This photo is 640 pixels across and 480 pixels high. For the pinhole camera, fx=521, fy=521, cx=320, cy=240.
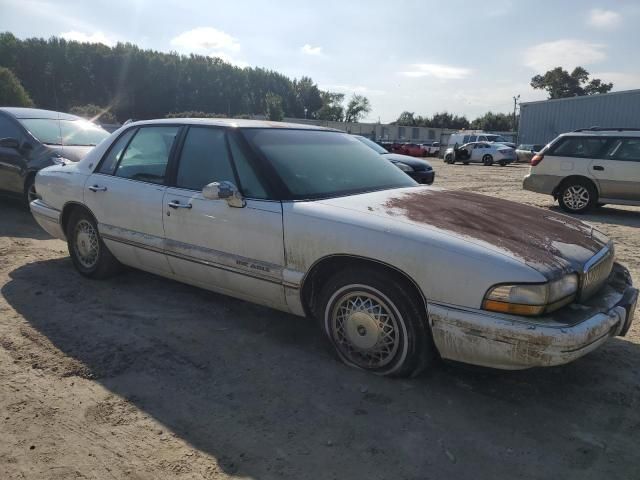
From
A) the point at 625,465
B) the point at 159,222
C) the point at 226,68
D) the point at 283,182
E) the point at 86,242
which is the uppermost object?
the point at 226,68

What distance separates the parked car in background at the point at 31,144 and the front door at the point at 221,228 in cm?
438

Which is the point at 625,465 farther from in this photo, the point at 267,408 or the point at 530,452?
the point at 267,408

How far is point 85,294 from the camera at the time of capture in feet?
15.3

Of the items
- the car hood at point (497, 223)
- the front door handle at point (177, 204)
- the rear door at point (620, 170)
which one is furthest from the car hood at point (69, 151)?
the rear door at point (620, 170)

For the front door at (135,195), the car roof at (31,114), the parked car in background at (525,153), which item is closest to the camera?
the front door at (135,195)

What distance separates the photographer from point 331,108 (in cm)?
11719

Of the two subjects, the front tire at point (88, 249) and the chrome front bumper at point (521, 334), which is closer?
the chrome front bumper at point (521, 334)

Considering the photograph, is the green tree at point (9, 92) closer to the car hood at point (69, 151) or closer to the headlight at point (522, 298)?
the car hood at point (69, 151)

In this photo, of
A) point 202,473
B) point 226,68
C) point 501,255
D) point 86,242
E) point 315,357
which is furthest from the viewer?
point 226,68

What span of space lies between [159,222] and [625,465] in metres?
3.41

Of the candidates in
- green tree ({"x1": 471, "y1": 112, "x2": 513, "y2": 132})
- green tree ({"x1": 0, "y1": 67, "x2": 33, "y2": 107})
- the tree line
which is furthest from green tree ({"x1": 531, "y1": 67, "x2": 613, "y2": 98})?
green tree ({"x1": 0, "y1": 67, "x2": 33, "y2": 107})

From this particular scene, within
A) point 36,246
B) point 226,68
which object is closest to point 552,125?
point 36,246

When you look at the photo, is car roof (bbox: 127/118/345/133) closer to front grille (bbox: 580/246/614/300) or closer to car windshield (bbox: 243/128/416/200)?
car windshield (bbox: 243/128/416/200)

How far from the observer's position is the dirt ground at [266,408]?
95.6 inches
